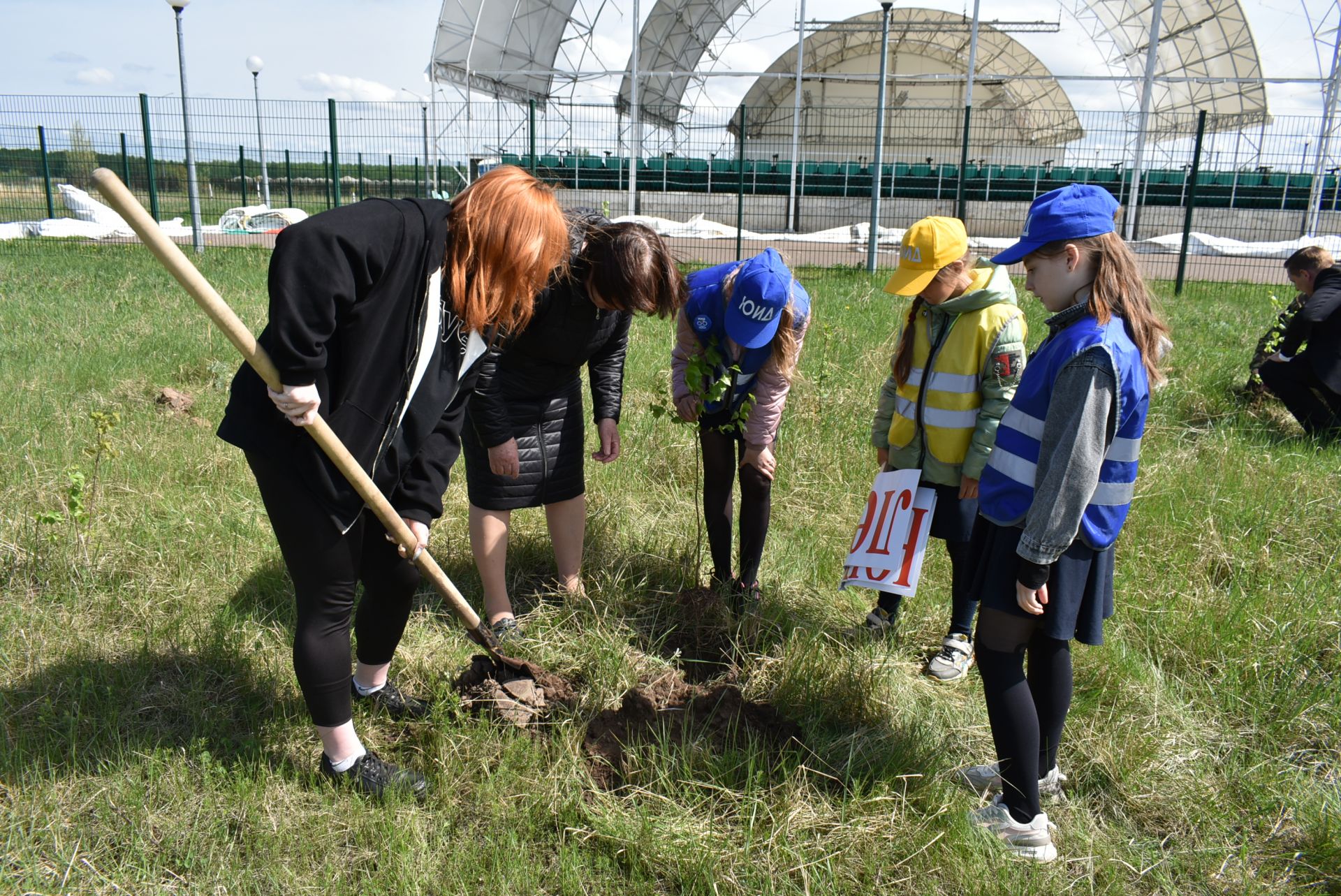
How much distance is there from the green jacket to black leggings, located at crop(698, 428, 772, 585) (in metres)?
0.59

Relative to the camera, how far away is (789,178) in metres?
18.5

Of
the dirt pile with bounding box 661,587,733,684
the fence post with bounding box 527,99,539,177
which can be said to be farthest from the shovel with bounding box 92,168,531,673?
the fence post with bounding box 527,99,539,177

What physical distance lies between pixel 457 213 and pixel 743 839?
177 cm

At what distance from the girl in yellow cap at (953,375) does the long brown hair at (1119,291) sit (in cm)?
62

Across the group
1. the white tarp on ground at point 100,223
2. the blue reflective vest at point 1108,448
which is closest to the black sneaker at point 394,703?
the blue reflective vest at point 1108,448

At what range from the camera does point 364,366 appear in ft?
6.45

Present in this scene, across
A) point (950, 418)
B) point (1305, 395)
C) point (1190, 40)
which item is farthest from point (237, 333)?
point (1190, 40)

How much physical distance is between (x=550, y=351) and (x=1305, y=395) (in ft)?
16.5

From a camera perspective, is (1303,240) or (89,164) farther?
(89,164)

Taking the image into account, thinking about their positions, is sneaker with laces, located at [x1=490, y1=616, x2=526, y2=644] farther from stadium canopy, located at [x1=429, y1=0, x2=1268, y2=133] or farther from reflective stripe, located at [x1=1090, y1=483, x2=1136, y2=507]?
stadium canopy, located at [x1=429, y1=0, x2=1268, y2=133]

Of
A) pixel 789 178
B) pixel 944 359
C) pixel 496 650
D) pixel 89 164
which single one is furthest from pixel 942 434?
pixel 89 164

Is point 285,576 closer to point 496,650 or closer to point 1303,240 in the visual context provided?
point 496,650

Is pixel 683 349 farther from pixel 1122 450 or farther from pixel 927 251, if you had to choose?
pixel 1122 450

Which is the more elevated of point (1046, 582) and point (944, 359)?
point (944, 359)
